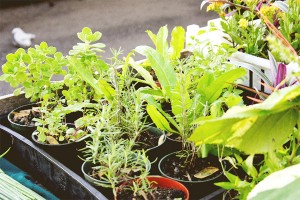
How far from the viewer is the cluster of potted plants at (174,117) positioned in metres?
0.77

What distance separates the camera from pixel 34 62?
1.50m

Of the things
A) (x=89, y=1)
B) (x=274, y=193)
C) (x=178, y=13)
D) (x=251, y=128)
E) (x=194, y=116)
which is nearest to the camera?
(x=274, y=193)

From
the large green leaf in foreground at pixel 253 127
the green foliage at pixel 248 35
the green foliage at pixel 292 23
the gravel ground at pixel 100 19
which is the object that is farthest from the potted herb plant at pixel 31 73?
the gravel ground at pixel 100 19

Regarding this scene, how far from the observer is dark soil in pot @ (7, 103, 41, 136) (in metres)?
1.42

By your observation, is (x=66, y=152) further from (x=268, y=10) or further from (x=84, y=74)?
(x=268, y=10)

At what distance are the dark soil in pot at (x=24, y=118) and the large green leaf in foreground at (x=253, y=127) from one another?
790mm

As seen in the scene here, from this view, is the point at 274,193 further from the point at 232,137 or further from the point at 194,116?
the point at 194,116

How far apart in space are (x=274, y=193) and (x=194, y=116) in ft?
1.77

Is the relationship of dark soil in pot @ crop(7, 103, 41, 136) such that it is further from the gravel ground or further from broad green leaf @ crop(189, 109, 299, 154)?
the gravel ground

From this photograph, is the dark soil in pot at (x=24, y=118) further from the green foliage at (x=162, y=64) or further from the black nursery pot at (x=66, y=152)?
the green foliage at (x=162, y=64)

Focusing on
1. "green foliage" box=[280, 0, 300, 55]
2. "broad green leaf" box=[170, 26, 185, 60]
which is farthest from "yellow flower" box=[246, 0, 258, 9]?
"broad green leaf" box=[170, 26, 185, 60]

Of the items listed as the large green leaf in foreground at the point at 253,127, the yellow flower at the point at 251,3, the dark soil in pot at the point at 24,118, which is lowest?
the dark soil in pot at the point at 24,118

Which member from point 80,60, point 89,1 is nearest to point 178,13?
point 89,1

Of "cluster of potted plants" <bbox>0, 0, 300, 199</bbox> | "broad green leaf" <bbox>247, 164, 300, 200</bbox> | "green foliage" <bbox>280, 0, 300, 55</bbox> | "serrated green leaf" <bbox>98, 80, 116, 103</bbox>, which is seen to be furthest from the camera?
"green foliage" <bbox>280, 0, 300, 55</bbox>
